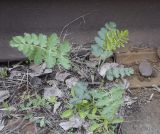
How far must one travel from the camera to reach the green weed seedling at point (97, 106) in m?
1.93

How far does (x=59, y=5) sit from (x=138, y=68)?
0.62 m

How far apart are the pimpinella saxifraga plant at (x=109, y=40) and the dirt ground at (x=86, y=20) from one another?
0.27m

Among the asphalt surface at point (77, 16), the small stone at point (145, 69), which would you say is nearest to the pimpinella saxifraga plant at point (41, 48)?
the asphalt surface at point (77, 16)

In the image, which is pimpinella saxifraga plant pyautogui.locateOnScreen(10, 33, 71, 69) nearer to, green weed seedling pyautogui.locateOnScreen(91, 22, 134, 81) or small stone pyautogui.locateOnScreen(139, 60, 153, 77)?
green weed seedling pyautogui.locateOnScreen(91, 22, 134, 81)

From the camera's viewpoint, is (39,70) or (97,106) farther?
(39,70)

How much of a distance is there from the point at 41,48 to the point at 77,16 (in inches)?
21.0

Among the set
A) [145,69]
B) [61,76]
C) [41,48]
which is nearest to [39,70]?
[61,76]

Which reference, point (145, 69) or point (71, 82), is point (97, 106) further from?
point (145, 69)

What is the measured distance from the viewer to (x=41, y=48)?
6.30 feet

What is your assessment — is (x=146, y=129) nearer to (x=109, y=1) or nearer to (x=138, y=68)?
(x=138, y=68)

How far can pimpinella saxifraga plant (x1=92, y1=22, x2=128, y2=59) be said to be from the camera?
81.4 inches

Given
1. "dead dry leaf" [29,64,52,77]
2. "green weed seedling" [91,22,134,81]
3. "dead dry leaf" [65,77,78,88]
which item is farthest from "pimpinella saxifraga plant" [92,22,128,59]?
"dead dry leaf" [29,64,52,77]

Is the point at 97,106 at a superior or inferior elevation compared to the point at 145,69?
inferior

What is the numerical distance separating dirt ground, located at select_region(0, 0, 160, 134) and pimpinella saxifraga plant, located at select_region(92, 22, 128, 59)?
273 millimetres
